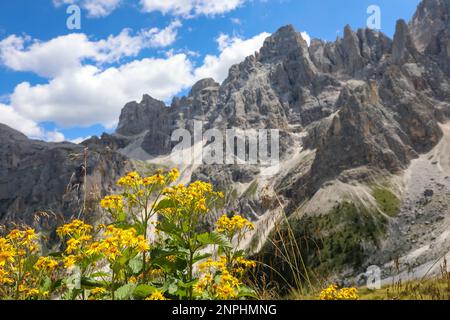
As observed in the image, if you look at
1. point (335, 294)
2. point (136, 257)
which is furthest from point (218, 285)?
point (335, 294)

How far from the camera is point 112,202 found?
7023 millimetres

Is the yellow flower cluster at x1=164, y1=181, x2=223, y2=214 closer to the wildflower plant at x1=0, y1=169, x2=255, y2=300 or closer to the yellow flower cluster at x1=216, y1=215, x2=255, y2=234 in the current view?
the wildflower plant at x1=0, y1=169, x2=255, y2=300

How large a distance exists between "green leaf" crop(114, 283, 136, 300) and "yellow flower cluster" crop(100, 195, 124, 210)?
6.90 feet

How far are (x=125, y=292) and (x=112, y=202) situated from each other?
227 centimetres

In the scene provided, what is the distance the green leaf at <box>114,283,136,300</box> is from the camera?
16.4 ft

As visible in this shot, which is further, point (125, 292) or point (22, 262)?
point (22, 262)

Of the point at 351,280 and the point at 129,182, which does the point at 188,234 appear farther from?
the point at 351,280

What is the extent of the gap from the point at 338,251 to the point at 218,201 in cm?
19548

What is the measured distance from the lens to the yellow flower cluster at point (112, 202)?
6.95 m

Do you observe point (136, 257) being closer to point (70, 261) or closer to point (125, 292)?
point (70, 261)

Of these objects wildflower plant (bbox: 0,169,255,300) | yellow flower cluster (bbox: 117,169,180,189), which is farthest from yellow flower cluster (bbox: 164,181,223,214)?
yellow flower cluster (bbox: 117,169,180,189)

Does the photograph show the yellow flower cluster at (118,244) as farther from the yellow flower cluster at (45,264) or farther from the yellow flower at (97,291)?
the yellow flower cluster at (45,264)

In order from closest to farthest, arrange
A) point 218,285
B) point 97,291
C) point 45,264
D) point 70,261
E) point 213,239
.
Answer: point 97,291
point 70,261
point 218,285
point 213,239
point 45,264
